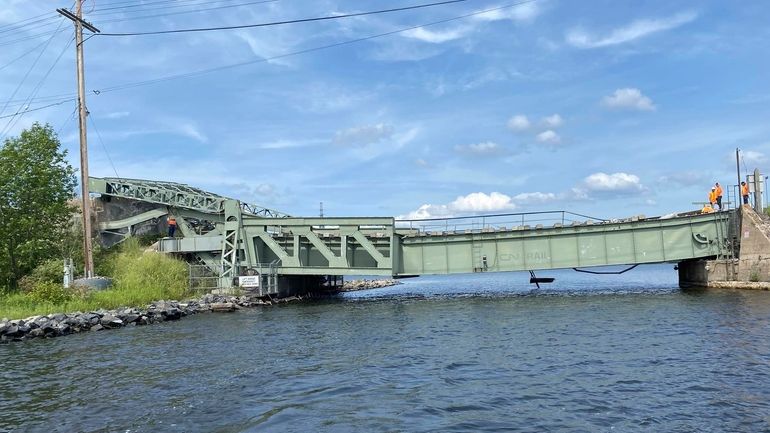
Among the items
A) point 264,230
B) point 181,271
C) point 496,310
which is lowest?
point 496,310

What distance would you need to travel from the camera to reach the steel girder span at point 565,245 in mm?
38531

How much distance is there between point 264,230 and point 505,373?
29602mm

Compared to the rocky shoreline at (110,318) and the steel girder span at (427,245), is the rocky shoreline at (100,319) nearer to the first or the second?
the rocky shoreline at (110,318)

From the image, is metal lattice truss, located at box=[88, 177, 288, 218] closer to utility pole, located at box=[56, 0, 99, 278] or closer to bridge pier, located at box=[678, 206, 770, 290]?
utility pole, located at box=[56, 0, 99, 278]

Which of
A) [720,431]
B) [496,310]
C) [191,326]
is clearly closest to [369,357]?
[720,431]

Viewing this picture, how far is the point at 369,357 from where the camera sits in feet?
56.6

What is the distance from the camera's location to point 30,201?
36.0 meters

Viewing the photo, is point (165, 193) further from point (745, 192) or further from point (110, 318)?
point (745, 192)

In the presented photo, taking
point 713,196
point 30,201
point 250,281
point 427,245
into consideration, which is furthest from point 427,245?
point 30,201

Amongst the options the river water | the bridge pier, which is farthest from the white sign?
the bridge pier

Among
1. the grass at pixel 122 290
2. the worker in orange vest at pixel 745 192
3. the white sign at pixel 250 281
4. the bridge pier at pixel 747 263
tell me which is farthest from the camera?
the white sign at pixel 250 281

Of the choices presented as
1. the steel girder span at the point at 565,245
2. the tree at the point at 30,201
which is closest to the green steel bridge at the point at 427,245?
the steel girder span at the point at 565,245

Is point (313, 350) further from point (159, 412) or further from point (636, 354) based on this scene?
point (636, 354)

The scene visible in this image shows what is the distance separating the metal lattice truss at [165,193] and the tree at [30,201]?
28.7ft
